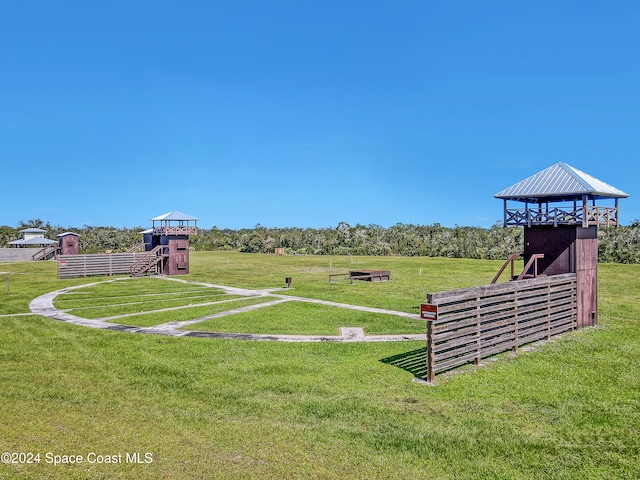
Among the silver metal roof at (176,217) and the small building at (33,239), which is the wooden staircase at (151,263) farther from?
the small building at (33,239)

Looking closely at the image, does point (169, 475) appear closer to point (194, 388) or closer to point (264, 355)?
point (194, 388)

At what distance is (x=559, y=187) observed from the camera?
1722cm

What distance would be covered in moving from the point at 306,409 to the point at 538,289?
32.5 feet

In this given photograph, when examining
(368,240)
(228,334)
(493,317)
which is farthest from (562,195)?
(368,240)

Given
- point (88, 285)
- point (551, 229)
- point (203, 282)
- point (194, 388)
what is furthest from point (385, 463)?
point (88, 285)

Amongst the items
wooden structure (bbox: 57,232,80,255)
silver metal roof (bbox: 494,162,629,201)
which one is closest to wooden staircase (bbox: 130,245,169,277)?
wooden structure (bbox: 57,232,80,255)

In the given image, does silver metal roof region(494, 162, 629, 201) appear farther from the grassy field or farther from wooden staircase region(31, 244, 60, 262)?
wooden staircase region(31, 244, 60, 262)

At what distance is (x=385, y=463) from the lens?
22.4ft

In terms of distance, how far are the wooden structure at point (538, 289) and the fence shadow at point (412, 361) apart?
0.61 m

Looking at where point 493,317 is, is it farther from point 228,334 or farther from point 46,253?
point 46,253

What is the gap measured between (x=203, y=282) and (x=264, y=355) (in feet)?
68.5

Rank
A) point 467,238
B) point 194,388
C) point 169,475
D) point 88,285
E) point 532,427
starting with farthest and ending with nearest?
1. point 467,238
2. point 88,285
3. point 194,388
4. point 532,427
5. point 169,475

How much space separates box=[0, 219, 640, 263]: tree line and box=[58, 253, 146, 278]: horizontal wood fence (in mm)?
31099

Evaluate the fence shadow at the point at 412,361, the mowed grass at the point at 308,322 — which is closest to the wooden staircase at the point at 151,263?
the mowed grass at the point at 308,322
